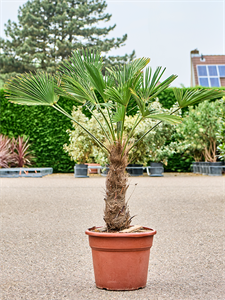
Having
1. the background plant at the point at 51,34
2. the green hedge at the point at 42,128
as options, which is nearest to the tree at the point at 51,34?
the background plant at the point at 51,34

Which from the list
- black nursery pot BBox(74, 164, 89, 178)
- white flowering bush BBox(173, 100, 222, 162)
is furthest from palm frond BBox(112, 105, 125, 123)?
black nursery pot BBox(74, 164, 89, 178)

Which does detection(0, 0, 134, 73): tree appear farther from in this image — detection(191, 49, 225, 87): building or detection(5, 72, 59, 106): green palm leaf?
detection(5, 72, 59, 106): green palm leaf

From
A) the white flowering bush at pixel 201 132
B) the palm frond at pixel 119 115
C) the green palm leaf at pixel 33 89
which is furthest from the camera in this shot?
the white flowering bush at pixel 201 132

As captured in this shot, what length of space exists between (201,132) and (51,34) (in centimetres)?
1514

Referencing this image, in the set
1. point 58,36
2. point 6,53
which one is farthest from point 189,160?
point 6,53

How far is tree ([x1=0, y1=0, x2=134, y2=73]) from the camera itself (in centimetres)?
2247

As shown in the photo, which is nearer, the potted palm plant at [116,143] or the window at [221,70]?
the potted palm plant at [116,143]

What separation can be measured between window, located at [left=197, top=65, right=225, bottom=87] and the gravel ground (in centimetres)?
1727

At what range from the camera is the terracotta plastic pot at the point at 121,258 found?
7.93ft

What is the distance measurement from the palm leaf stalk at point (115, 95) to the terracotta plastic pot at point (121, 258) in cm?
20

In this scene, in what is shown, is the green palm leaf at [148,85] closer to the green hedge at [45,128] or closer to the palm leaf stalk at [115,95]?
the palm leaf stalk at [115,95]

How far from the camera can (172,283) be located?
2.62 meters

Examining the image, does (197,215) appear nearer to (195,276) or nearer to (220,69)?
(195,276)

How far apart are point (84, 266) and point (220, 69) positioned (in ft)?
75.8
